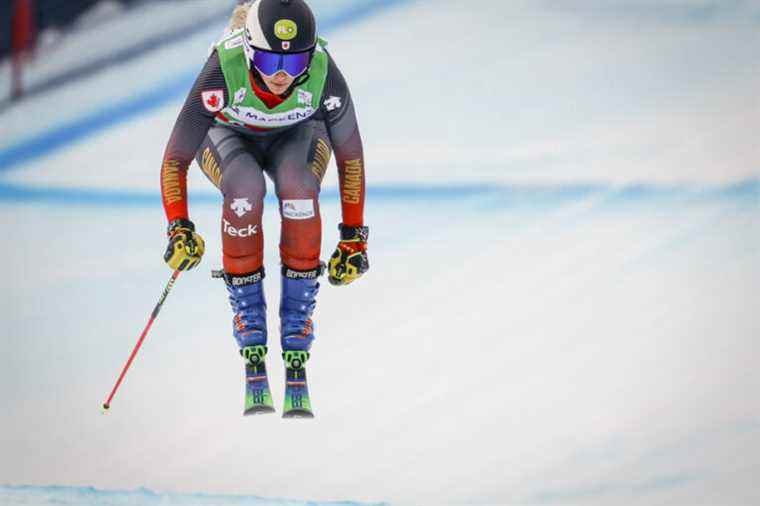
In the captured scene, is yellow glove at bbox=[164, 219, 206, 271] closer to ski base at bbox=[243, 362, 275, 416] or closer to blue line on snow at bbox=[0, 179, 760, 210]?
ski base at bbox=[243, 362, 275, 416]

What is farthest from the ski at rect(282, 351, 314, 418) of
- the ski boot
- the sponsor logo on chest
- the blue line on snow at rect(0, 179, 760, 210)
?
the blue line on snow at rect(0, 179, 760, 210)

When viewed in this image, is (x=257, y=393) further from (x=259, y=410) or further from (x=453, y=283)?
(x=453, y=283)

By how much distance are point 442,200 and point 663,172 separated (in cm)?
135

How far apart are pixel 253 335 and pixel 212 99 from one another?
97cm

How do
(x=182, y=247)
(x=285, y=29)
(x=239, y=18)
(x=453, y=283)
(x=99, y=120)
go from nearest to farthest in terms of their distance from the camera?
1. (x=285, y=29)
2. (x=182, y=247)
3. (x=239, y=18)
4. (x=453, y=283)
5. (x=99, y=120)

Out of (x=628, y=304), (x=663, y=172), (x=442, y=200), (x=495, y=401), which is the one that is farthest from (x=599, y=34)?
(x=495, y=401)

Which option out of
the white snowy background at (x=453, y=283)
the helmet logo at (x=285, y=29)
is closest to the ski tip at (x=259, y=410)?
the white snowy background at (x=453, y=283)

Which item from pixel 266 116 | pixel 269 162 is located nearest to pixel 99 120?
pixel 269 162

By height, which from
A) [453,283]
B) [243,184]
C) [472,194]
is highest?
[472,194]

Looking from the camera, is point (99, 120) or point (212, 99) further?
point (99, 120)

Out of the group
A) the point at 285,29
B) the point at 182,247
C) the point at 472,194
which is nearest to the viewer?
the point at 285,29

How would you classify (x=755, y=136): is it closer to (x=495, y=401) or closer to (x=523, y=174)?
(x=523, y=174)

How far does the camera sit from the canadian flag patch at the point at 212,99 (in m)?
4.67

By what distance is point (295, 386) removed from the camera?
488cm
